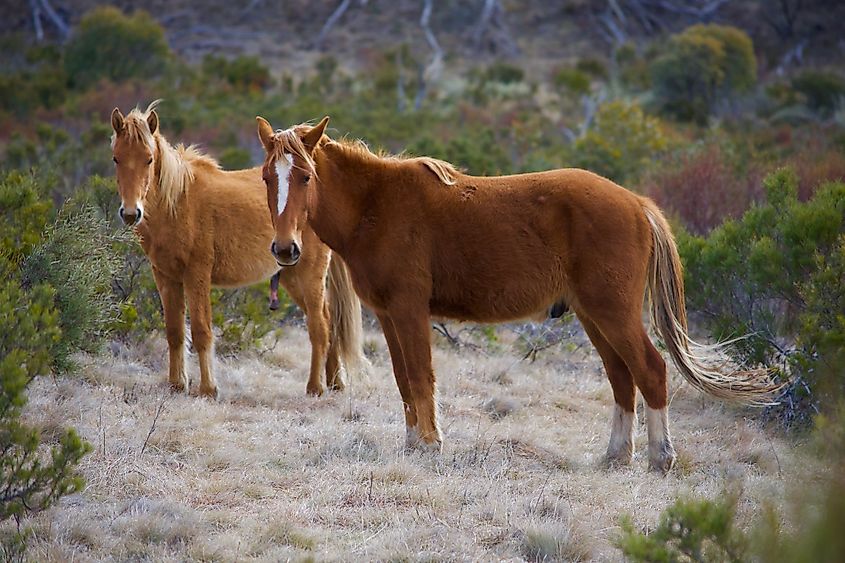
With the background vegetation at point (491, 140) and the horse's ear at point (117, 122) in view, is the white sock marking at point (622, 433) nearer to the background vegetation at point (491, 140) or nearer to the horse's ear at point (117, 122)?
the background vegetation at point (491, 140)

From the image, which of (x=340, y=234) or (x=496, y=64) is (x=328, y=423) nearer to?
(x=340, y=234)

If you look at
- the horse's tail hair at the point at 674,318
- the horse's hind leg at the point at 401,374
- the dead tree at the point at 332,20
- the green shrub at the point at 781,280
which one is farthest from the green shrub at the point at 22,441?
the dead tree at the point at 332,20

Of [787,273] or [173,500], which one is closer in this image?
[173,500]

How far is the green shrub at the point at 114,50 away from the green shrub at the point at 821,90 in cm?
1917

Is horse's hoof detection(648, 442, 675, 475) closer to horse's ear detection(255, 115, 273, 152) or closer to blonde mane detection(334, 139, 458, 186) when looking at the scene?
blonde mane detection(334, 139, 458, 186)

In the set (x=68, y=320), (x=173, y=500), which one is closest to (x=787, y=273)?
(x=173, y=500)

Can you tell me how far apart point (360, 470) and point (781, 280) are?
3799 mm

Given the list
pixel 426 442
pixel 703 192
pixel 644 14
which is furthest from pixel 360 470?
pixel 644 14

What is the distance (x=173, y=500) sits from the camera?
4.85m

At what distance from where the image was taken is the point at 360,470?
5.47 meters

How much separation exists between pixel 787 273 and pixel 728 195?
529 centimetres

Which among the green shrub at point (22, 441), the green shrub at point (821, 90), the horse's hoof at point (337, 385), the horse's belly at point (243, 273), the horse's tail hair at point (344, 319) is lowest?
the green shrub at point (821, 90)

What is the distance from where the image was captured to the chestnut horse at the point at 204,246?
704 cm

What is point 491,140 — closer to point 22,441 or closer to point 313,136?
point 313,136
